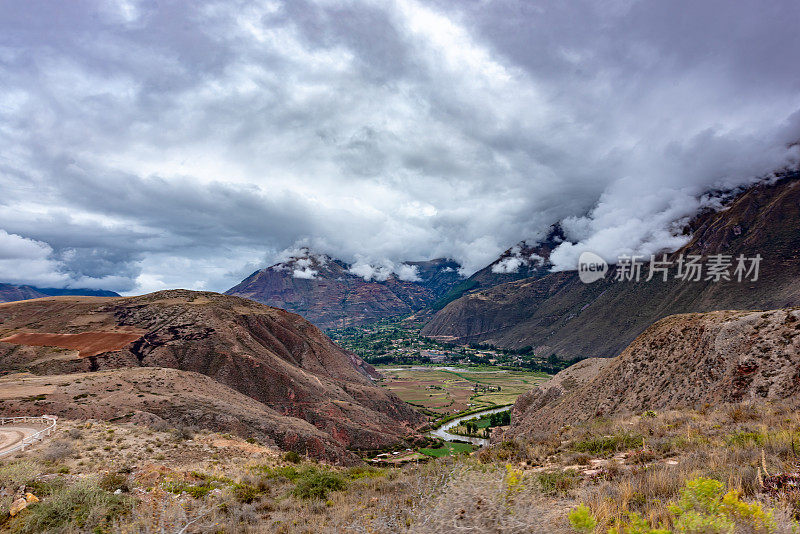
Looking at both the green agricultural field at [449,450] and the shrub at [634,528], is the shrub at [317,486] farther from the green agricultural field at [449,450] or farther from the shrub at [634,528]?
the green agricultural field at [449,450]

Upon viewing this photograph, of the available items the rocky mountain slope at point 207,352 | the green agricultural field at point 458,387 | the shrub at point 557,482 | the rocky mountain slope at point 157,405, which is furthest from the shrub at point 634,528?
the green agricultural field at point 458,387

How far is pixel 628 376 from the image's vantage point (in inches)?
1375

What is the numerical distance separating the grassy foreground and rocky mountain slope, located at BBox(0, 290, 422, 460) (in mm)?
25650

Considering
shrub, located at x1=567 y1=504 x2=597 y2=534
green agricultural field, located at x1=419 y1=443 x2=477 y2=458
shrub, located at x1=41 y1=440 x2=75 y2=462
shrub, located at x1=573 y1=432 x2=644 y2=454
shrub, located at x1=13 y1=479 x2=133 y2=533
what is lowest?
green agricultural field, located at x1=419 y1=443 x2=477 y2=458

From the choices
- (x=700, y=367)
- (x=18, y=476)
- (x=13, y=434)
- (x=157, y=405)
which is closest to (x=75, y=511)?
(x=18, y=476)

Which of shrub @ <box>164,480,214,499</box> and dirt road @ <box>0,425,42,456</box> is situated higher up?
shrub @ <box>164,480,214,499</box>

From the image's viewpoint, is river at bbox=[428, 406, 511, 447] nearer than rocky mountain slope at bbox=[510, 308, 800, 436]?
No

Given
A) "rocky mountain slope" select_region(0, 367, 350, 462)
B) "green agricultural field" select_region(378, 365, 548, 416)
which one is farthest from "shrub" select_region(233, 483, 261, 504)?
"green agricultural field" select_region(378, 365, 548, 416)

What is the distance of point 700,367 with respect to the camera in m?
27.4

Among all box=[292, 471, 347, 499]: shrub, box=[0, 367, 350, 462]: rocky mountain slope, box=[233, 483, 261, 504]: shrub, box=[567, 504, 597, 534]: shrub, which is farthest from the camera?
box=[0, 367, 350, 462]: rocky mountain slope

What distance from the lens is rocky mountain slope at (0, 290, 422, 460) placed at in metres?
52.5

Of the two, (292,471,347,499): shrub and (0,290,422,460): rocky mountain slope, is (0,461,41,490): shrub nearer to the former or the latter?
(292,471,347,499): shrub

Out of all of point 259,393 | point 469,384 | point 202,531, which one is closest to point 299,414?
point 259,393

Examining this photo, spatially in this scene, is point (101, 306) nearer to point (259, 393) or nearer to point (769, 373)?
point (259, 393)
